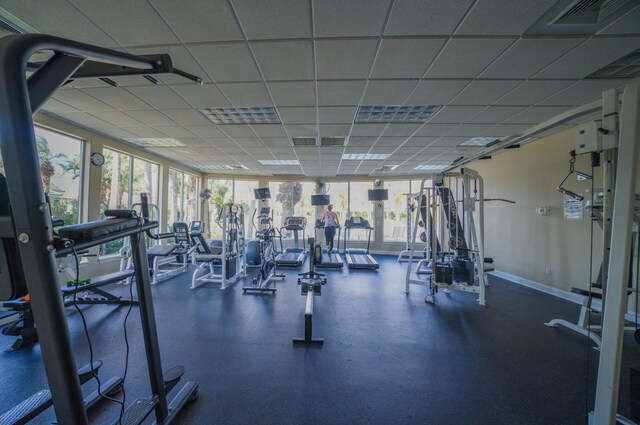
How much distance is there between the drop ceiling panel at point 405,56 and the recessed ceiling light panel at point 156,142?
14.8 feet

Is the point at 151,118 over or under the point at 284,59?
under

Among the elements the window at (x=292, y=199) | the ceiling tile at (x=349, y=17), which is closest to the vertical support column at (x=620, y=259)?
the ceiling tile at (x=349, y=17)

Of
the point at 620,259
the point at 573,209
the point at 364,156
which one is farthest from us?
the point at 364,156

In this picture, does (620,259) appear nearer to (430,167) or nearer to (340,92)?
(340,92)

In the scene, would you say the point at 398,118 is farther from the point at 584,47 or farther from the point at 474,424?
the point at 474,424

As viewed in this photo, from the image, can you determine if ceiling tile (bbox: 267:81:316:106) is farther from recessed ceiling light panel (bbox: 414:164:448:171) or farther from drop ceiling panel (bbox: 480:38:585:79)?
recessed ceiling light panel (bbox: 414:164:448:171)

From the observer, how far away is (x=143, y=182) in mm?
5934

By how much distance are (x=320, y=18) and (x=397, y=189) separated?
760cm

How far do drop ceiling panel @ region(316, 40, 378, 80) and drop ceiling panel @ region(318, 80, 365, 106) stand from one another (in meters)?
0.11

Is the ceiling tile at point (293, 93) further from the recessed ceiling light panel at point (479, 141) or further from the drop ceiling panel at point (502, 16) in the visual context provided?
the recessed ceiling light panel at point (479, 141)

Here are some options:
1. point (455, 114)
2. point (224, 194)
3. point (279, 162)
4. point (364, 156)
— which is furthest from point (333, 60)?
point (224, 194)

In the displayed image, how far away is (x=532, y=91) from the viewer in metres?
3.01

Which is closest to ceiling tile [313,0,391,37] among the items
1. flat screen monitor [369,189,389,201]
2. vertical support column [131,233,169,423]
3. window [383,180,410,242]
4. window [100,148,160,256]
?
vertical support column [131,233,169,423]

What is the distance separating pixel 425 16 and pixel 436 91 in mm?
1270
